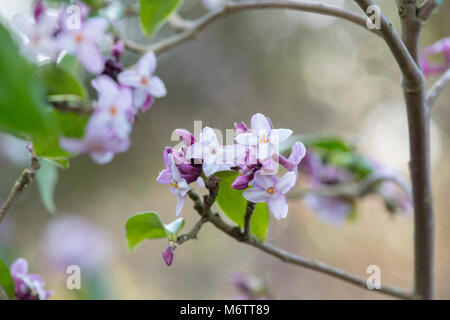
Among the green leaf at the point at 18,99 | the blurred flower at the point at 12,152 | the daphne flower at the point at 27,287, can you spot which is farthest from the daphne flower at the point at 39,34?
the blurred flower at the point at 12,152

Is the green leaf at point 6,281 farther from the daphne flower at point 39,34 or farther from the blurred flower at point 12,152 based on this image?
the blurred flower at point 12,152

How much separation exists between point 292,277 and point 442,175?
0.89 m

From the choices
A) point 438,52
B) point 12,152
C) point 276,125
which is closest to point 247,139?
point 438,52

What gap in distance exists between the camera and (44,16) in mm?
364

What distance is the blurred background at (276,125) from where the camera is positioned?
2.24m

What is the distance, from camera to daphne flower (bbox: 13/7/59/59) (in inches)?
13.6

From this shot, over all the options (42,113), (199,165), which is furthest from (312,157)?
(42,113)

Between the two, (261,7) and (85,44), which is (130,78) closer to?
(85,44)

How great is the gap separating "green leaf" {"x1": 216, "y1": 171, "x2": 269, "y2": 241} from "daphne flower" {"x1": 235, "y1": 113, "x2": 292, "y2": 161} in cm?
5

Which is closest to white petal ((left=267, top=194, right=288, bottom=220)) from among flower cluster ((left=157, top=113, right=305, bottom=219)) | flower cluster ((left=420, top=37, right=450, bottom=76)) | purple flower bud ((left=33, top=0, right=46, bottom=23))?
flower cluster ((left=157, top=113, right=305, bottom=219))

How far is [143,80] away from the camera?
379mm

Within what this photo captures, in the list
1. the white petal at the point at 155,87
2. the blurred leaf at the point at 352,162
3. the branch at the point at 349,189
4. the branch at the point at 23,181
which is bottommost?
the branch at the point at 23,181

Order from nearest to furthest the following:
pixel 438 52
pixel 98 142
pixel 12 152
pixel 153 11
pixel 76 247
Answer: pixel 98 142, pixel 153 11, pixel 438 52, pixel 12 152, pixel 76 247

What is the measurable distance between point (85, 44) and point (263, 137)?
0.47ft
